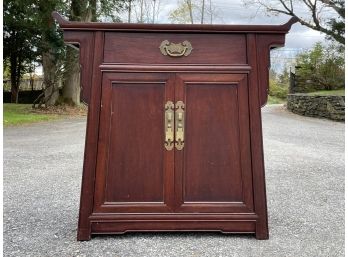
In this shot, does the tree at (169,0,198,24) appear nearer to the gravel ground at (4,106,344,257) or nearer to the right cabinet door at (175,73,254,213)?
the gravel ground at (4,106,344,257)

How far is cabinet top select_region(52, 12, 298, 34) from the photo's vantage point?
292 cm

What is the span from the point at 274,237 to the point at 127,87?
143 centimetres

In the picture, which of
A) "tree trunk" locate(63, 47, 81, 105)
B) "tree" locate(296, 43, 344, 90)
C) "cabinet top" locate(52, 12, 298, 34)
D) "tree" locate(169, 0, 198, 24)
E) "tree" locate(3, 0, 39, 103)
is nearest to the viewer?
"cabinet top" locate(52, 12, 298, 34)

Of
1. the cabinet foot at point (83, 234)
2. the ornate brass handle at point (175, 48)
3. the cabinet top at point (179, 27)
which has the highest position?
the cabinet top at point (179, 27)

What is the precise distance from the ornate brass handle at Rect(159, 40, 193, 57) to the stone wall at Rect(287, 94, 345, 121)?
11.9m

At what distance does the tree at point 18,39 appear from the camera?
47.8 feet

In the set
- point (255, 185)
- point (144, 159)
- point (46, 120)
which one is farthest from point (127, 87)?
point (46, 120)

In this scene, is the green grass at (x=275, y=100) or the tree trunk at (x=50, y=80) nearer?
the tree trunk at (x=50, y=80)

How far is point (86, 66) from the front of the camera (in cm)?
296

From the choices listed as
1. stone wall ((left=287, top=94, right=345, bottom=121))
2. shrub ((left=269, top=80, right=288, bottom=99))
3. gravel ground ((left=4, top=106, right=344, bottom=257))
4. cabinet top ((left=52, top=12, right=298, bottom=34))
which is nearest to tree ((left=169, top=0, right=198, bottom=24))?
shrub ((left=269, top=80, right=288, bottom=99))

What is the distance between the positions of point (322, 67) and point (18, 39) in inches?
532

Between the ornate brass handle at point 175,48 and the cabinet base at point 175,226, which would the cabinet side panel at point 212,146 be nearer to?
the cabinet base at point 175,226

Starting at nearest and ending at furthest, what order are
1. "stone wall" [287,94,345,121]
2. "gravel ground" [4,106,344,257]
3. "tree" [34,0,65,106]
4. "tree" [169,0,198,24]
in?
"gravel ground" [4,106,344,257]
"stone wall" [287,94,345,121]
"tree" [34,0,65,106]
"tree" [169,0,198,24]

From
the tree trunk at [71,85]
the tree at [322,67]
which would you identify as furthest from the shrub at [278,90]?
the tree trunk at [71,85]
